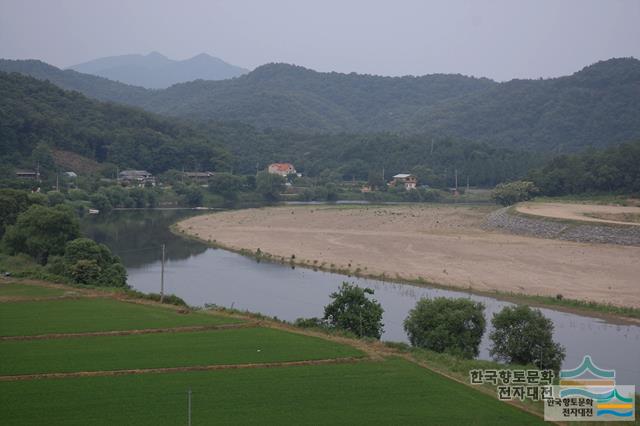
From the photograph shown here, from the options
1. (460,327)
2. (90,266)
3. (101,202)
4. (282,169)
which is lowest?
(460,327)

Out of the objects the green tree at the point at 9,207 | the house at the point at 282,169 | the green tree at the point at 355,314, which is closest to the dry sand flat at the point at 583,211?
the green tree at the point at 355,314

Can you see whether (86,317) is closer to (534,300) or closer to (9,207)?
(534,300)

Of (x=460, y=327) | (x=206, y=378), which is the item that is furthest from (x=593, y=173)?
(x=206, y=378)

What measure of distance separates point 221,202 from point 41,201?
3644 cm

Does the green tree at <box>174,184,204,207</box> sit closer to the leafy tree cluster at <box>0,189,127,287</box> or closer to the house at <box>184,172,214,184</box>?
the house at <box>184,172,214,184</box>

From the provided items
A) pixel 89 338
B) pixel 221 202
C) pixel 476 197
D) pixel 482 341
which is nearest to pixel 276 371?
pixel 89 338

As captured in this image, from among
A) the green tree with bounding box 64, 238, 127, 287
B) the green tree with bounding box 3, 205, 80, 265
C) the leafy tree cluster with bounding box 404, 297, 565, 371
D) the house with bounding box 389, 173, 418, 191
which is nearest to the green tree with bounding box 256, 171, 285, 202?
the house with bounding box 389, 173, 418, 191

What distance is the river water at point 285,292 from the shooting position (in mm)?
21422

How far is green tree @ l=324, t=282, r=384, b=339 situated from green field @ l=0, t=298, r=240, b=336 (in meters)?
2.96

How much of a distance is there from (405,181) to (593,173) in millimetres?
30584

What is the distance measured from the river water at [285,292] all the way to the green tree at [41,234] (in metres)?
3.43

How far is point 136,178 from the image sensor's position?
81438mm

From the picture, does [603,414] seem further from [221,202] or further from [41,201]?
[221,202]

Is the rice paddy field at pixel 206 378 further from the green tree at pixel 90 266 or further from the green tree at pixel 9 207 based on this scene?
the green tree at pixel 9 207
